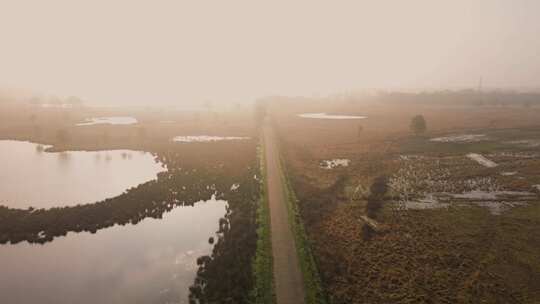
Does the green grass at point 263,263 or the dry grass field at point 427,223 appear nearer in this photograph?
the green grass at point 263,263

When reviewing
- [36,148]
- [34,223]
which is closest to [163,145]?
[36,148]

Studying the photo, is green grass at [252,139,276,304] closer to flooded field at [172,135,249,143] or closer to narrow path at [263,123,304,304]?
narrow path at [263,123,304,304]

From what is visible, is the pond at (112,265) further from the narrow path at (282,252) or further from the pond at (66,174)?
the pond at (66,174)

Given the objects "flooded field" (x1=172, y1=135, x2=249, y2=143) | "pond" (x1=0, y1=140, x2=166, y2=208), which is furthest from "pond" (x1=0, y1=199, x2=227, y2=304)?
"flooded field" (x1=172, y1=135, x2=249, y2=143)

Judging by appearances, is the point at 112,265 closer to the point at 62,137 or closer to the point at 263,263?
the point at 263,263

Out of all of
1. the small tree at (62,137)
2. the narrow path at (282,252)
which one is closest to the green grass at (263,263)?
the narrow path at (282,252)

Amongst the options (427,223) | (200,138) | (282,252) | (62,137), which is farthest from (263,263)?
(62,137)

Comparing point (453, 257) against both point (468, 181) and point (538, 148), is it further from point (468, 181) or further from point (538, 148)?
point (538, 148)
